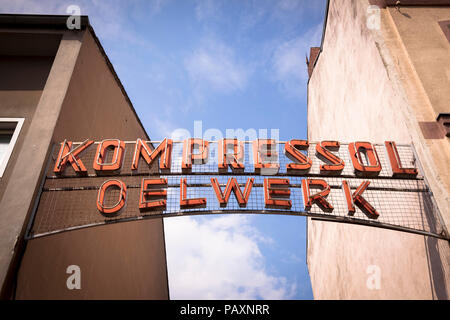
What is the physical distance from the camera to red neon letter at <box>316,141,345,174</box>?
706cm

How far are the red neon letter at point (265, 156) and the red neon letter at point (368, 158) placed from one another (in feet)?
6.45

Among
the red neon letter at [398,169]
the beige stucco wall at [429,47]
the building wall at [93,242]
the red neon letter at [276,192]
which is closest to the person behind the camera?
the building wall at [93,242]

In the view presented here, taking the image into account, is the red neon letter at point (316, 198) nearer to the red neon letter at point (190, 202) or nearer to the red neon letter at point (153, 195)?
the red neon letter at point (190, 202)

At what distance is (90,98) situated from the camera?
9172 mm

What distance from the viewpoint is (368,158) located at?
722cm

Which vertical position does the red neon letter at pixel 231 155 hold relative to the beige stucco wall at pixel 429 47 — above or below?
below

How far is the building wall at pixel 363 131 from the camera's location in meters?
7.18

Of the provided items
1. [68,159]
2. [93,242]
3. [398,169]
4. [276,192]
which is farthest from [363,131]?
[93,242]

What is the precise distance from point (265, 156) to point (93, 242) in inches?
248

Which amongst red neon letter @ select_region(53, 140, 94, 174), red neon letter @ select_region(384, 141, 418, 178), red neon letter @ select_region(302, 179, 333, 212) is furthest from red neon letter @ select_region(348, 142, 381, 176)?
red neon letter @ select_region(53, 140, 94, 174)

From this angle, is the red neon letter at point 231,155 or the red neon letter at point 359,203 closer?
the red neon letter at point 359,203

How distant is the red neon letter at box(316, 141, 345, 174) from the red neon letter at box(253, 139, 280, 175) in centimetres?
119

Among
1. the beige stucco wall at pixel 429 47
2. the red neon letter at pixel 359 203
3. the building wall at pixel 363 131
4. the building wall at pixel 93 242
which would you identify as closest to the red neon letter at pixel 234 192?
the red neon letter at pixel 359 203

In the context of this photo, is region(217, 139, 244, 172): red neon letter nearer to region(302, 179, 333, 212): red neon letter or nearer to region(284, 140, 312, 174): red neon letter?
region(284, 140, 312, 174): red neon letter
